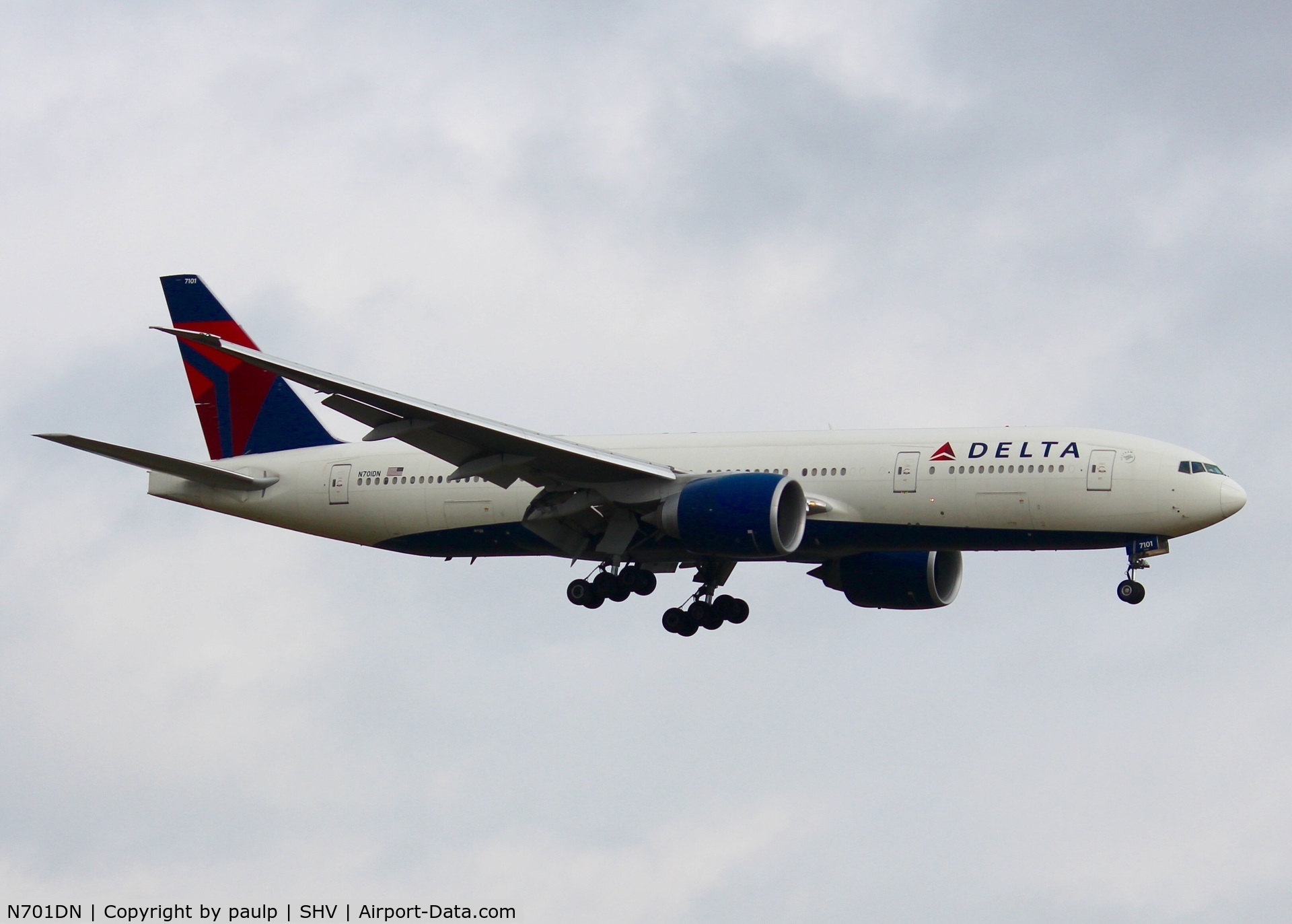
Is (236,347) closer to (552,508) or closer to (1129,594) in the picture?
(552,508)

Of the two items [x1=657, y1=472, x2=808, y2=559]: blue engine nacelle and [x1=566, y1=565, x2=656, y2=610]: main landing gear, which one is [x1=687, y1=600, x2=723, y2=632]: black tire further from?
[x1=657, y1=472, x2=808, y2=559]: blue engine nacelle

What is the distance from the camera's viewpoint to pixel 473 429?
33406 mm

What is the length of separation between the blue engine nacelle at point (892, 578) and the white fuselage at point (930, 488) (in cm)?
343

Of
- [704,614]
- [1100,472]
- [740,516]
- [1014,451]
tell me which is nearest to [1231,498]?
[1100,472]

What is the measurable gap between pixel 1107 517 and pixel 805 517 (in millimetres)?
5939

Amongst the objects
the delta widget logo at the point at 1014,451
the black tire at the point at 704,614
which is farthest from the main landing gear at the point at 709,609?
the delta widget logo at the point at 1014,451

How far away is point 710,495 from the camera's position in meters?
34.1

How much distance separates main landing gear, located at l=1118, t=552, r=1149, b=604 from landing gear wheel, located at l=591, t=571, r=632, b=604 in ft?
34.4

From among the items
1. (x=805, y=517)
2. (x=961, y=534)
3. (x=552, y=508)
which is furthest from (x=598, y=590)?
(x=961, y=534)

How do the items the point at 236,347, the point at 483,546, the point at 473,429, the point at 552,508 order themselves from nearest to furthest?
the point at 236,347 → the point at 473,429 → the point at 552,508 → the point at 483,546

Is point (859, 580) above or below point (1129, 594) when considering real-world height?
above

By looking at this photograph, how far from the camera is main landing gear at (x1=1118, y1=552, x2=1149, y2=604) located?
114ft

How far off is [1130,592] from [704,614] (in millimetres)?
9503

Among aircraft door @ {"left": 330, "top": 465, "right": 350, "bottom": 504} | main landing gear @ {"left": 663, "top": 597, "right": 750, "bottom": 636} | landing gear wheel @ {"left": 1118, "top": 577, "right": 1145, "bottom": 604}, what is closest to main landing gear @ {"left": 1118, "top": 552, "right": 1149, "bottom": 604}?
landing gear wheel @ {"left": 1118, "top": 577, "right": 1145, "bottom": 604}
